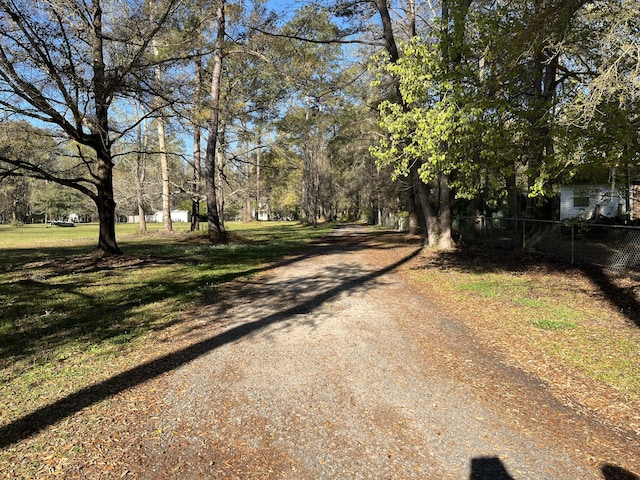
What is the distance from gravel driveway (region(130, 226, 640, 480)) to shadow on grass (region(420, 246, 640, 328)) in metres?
3.54

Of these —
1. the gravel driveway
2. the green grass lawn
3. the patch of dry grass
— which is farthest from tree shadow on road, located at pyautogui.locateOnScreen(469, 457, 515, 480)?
the green grass lawn

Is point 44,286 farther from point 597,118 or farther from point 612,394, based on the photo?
point 597,118

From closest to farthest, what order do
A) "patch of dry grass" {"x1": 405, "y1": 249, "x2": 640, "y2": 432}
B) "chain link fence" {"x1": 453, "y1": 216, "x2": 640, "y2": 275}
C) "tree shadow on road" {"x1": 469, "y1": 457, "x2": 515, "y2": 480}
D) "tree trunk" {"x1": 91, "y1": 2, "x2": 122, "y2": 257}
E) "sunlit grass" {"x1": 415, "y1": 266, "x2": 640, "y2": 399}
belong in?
1. "tree shadow on road" {"x1": 469, "y1": 457, "x2": 515, "y2": 480}
2. "patch of dry grass" {"x1": 405, "y1": 249, "x2": 640, "y2": 432}
3. "sunlit grass" {"x1": 415, "y1": 266, "x2": 640, "y2": 399}
4. "chain link fence" {"x1": 453, "y1": 216, "x2": 640, "y2": 275}
5. "tree trunk" {"x1": 91, "y1": 2, "x2": 122, "y2": 257}

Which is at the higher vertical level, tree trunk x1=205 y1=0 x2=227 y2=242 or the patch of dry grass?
tree trunk x1=205 y1=0 x2=227 y2=242

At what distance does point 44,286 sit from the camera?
28.5 ft

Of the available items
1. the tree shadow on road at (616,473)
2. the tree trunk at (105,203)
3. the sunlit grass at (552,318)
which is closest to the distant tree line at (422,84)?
the tree trunk at (105,203)

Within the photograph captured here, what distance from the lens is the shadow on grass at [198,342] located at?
327 cm

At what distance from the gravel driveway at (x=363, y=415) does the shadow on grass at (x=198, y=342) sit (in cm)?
14

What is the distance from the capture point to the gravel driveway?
8.72 ft

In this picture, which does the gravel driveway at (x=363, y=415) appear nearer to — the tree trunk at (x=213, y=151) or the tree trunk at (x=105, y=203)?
the tree trunk at (x=105, y=203)

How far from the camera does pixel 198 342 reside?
5148mm

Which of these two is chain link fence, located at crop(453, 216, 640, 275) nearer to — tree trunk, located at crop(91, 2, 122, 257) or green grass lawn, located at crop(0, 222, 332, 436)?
green grass lawn, located at crop(0, 222, 332, 436)

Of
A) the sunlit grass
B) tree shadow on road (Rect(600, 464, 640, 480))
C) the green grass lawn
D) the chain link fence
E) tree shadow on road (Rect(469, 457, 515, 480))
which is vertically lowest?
tree shadow on road (Rect(600, 464, 640, 480))

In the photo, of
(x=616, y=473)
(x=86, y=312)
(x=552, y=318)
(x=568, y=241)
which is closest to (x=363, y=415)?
(x=616, y=473)
